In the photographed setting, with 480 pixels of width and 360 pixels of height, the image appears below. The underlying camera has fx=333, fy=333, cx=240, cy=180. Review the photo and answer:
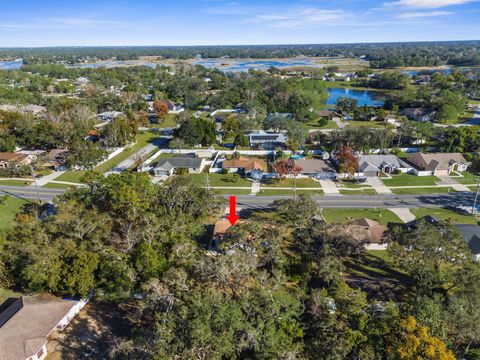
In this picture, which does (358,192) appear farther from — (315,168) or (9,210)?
(9,210)

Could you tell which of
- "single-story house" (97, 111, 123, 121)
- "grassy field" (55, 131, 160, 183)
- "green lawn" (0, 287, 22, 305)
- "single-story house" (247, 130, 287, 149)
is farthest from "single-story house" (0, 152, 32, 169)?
"single-story house" (247, 130, 287, 149)

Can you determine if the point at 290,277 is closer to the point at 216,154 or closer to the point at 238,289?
the point at 238,289

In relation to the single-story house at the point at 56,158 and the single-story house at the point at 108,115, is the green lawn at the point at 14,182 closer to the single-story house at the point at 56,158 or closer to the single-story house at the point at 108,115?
the single-story house at the point at 56,158

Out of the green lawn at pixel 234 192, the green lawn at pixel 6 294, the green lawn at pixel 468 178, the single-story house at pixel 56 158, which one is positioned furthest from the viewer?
the single-story house at pixel 56 158

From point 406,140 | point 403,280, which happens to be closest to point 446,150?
point 406,140

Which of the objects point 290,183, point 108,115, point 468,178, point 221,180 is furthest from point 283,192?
point 108,115

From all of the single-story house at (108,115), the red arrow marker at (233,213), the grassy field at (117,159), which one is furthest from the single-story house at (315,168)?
the single-story house at (108,115)

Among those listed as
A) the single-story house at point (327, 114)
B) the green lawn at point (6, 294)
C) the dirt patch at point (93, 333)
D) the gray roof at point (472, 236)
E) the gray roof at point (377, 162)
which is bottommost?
the dirt patch at point (93, 333)

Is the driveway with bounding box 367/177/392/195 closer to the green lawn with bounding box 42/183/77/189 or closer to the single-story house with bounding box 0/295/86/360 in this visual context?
the single-story house with bounding box 0/295/86/360
